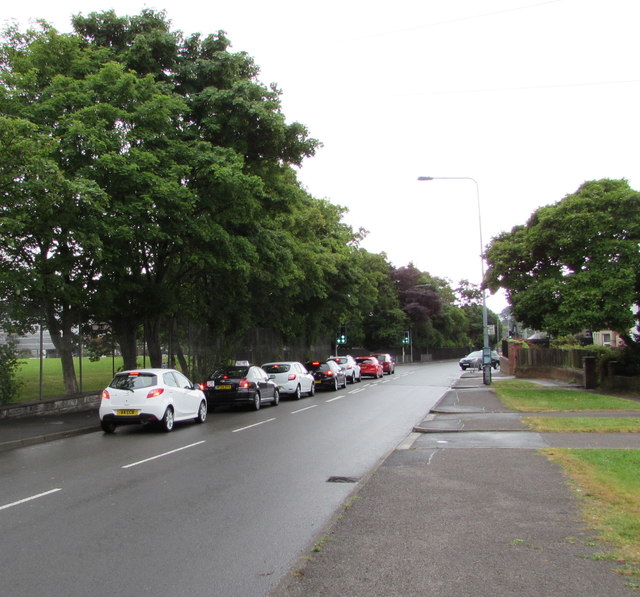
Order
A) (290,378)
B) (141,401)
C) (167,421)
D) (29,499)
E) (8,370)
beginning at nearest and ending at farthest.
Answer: (29,499)
(141,401)
(167,421)
(8,370)
(290,378)

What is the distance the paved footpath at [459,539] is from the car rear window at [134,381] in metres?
7.15

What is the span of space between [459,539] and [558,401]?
50.2 ft

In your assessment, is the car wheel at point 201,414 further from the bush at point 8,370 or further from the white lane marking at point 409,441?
the white lane marking at point 409,441

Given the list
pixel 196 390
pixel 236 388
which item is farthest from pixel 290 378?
pixel 196 390

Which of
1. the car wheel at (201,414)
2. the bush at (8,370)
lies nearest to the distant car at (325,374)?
the car wheel at (201,414)

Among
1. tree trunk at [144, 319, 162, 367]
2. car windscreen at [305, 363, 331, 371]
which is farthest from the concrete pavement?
car windscreen at [305, 363, 331, 371]

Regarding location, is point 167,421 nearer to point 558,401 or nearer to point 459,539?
point 459,539

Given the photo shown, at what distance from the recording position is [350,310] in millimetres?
44062

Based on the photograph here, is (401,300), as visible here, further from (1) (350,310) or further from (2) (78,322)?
(2) (78,322)

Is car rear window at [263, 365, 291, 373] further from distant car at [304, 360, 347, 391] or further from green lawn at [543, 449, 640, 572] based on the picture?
green lawn at [543, 449, 640, 572]

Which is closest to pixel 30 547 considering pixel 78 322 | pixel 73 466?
pixel 73 466

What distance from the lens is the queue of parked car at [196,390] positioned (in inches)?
543

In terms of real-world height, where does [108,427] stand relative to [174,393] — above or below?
below

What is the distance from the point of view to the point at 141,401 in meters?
13.7
